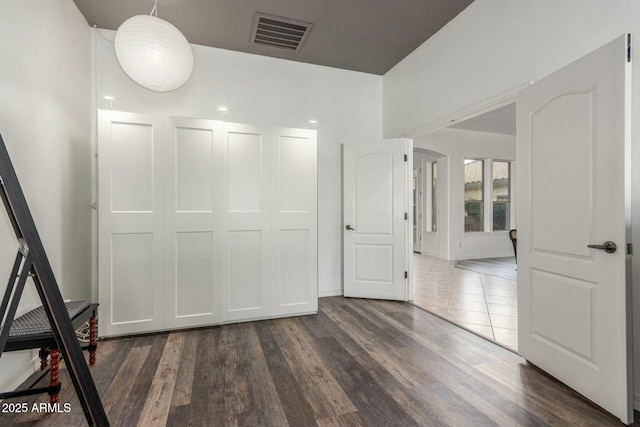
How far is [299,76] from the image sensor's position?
3.94m

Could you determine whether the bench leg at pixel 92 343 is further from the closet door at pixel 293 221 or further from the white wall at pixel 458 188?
the white wall at pixel 458 188

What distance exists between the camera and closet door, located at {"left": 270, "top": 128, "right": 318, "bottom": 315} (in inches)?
126

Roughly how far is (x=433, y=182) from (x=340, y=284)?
474cm

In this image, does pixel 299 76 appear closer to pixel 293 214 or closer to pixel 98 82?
pixel 293 214

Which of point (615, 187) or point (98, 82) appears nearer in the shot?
point (615, 187)

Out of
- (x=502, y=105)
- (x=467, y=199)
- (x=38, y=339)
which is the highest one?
(x=502, y=105)

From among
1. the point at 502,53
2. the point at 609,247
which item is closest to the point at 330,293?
the point at 609,247

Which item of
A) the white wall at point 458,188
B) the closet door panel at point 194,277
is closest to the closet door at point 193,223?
the closet door panel at point 194,277

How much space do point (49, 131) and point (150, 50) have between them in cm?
110

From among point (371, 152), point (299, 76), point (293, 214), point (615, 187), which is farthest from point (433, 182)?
point (615, 187)

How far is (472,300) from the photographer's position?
3.86m

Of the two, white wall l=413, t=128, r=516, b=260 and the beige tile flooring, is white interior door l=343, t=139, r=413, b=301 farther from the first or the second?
white wall l=413, t=128, r=516, b=260

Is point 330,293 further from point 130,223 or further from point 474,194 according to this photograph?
point 474,194

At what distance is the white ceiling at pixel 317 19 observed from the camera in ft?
9.29
